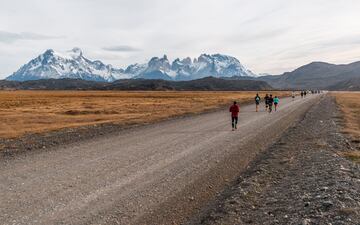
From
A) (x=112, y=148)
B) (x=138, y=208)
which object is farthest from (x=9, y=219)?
(x=112, y=148)

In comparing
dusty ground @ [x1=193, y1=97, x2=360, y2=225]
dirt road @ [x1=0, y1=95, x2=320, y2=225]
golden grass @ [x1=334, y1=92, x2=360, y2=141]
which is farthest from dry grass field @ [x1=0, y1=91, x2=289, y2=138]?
dusty ground @ [x1=193, y1=97, x2=360, y2=225]

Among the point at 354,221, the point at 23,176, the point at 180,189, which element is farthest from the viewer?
the point at 23,176

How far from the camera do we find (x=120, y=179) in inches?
459

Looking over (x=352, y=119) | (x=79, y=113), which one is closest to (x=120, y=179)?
(x=352, y=119)

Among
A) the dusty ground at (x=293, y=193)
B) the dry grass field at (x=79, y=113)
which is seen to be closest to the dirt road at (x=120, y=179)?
the dusty ground at (x=293, y=193)

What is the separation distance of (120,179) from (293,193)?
211 inches

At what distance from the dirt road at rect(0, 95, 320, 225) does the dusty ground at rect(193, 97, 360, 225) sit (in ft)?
2.46

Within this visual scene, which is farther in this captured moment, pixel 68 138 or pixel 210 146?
pixel 68 138

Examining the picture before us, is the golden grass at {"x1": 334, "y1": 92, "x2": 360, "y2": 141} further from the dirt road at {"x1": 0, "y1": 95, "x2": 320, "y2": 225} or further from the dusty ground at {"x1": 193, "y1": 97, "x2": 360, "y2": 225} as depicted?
the dusty ground at {"x1": 193, "y1": 97, "x2": 360, "y2": 225}

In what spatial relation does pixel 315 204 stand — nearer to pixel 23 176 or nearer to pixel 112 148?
pixel 23 176

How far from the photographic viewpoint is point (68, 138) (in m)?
21.6

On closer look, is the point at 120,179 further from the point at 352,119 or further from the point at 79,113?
the point at 79,113

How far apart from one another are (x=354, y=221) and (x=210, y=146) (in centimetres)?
1056

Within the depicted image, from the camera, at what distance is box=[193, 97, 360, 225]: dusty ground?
8.27 meters
